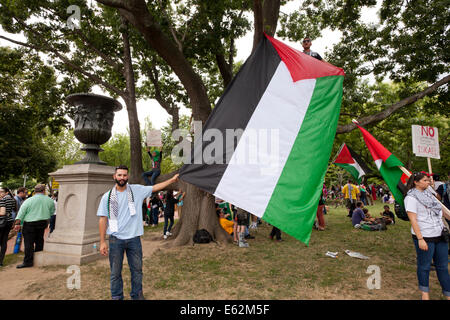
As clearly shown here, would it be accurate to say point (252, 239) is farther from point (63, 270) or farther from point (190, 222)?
point (63, 270)

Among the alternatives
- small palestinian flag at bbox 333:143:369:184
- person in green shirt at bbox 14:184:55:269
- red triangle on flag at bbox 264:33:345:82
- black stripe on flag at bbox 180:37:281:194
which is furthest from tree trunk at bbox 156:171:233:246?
red triangle on flag at bbox 264:33:345:82

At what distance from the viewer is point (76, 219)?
21.5 ft

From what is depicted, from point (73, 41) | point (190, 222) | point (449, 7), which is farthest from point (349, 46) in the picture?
point (73, 41)

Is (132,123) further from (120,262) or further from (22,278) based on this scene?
(120,262)

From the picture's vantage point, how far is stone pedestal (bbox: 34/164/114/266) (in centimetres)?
628

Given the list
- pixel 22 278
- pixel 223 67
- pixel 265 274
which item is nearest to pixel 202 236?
pixel 265 274

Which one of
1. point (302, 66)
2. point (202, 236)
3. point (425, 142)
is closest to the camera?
point (302, 66)

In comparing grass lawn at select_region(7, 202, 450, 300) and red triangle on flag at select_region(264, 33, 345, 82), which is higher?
red triangle on flag at select_region(264, 33, 345, 82)

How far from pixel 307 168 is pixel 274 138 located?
2.18ft

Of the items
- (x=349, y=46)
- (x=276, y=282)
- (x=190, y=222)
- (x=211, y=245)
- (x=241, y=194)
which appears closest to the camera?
(x=241, y=194)

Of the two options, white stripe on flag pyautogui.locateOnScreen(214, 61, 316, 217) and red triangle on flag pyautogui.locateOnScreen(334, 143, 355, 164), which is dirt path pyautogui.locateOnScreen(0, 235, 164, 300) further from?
red triangle on flag pyautogui.locateOnScreen(334, 143, 355, 164)

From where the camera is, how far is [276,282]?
489 cm

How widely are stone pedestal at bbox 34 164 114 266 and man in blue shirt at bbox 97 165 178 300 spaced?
3.09 metres
